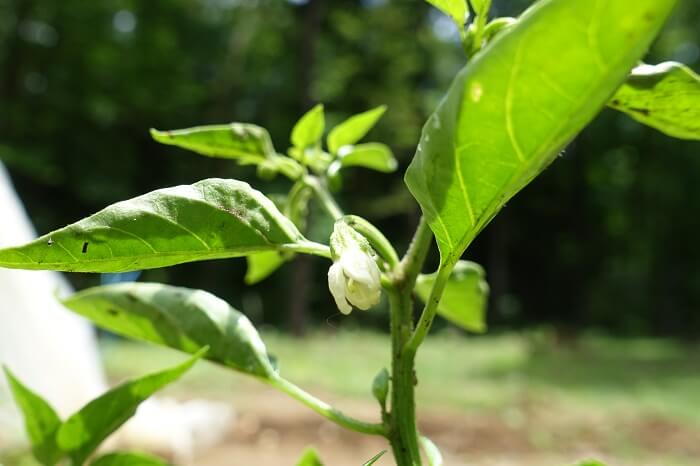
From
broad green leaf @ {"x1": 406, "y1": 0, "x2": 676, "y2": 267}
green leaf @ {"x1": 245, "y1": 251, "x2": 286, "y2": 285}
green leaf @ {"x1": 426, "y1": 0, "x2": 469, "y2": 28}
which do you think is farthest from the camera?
green leaf @ {"x1": 245, "y1": 251, "x2": 286, "y2": 285}

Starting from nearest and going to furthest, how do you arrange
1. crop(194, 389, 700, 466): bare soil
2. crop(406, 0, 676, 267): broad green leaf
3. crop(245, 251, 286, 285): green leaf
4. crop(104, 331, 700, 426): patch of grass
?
crop(406, 0, 676, 267): broad green leaf
crop(245, 251, 286, 285): green leaf
crop(194, 389, 700, 466): bare soil
crop(104, 331, 700, 426): patch of grass

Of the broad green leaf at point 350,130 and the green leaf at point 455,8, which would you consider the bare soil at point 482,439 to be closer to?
the broad green leaf at point 350,130

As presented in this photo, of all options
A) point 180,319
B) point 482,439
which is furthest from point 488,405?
point 180,319

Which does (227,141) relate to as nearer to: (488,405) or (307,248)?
(307,248)

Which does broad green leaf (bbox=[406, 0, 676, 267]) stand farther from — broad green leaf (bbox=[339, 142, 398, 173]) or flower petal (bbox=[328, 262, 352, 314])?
broad green leaf (bbox=[339, 142, 398, 173])

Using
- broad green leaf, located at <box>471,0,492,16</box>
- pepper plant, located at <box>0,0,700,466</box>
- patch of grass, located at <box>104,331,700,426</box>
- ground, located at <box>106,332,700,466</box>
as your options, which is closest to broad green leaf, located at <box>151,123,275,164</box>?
pepper plant, located at <box>0,0,700,466</box>

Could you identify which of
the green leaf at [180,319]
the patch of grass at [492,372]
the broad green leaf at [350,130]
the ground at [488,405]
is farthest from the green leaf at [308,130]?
the patch of grass at [492,372]

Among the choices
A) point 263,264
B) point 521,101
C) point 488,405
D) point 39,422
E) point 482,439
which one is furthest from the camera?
point 488,405
